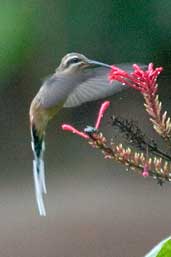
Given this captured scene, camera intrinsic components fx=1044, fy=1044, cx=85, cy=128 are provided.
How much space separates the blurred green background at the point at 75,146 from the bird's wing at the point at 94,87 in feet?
2.96

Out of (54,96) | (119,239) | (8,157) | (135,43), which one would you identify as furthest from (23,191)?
(54,96)

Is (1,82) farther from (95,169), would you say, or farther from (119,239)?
(119,239)

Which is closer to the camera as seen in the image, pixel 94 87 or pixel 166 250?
pixel 166 250

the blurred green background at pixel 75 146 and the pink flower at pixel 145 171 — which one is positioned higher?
the pink flower at pixel 145 171

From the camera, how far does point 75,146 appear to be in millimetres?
2834

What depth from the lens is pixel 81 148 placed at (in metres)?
2.86

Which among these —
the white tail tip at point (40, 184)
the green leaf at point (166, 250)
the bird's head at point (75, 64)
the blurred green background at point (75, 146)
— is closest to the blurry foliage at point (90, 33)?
the blurred green background at point (75, 146)

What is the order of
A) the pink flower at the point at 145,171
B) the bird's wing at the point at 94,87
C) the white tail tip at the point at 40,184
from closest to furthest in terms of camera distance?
the pink flower at the point at 145,171 < the bird's wing at the point at 94,87 < the white tail tip at the point at 40,184

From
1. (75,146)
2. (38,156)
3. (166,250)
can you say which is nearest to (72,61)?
(38,156)

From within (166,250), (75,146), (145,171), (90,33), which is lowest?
(75,146)

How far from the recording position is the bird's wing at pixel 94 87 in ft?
4.61

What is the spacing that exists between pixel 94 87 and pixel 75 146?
1.43m

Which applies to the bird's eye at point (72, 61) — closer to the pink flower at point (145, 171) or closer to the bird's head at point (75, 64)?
the bird's head at point (75, 64)

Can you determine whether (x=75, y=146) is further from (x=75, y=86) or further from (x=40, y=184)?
(x=75, y=86)
